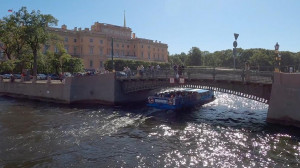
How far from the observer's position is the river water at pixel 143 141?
533 inches

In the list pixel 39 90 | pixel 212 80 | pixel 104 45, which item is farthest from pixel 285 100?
pixel 104 45

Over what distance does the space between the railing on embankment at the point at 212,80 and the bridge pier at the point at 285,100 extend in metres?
1.30

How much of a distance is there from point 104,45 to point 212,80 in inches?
2504

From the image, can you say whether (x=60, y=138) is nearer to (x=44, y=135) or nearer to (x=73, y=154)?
(x=44, y=135)

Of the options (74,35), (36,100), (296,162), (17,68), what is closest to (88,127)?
(296,162)

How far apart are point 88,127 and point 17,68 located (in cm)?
4286

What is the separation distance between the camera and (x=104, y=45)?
8419cm

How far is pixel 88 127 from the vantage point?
20.7 metres

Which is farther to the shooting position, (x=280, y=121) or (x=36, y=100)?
(x=36, y=100)

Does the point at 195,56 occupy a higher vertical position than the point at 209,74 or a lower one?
higher

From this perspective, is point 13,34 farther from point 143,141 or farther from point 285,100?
point 285,100

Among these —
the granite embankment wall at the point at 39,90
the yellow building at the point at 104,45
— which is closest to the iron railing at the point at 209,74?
the granite embankment wall at the point at 39,90

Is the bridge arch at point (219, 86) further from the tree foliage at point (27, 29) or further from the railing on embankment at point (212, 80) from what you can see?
the tree foliage at point (27, 29)

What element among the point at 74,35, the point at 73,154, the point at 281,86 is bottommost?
the point at 73,154
